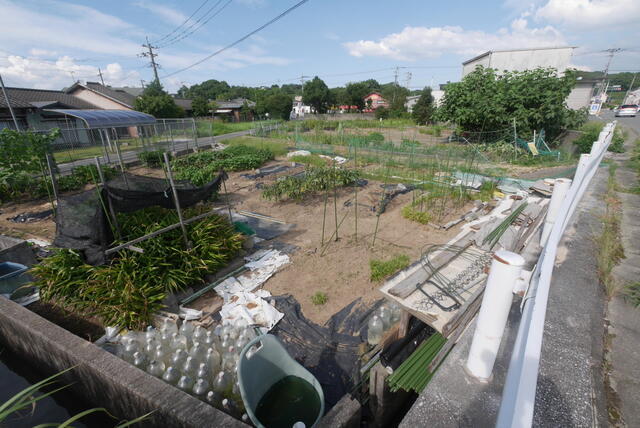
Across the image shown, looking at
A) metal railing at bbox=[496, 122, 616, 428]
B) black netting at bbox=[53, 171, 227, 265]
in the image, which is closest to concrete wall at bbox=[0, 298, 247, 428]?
black netting at bbox=[53, 171, 227, 265]

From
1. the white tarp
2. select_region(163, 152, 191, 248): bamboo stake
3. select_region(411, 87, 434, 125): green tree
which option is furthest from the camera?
select_region(411, 87, 434, 125): green tree

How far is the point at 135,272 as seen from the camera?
11.5 ft

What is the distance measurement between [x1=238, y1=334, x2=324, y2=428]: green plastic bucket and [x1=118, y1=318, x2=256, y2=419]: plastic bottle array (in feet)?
0.65

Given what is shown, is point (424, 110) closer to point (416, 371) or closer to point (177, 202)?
point (177, 202)

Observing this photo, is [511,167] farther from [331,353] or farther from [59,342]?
[59,342]

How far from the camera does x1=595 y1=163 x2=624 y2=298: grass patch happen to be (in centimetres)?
261

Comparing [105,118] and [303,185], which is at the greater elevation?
[105,118]

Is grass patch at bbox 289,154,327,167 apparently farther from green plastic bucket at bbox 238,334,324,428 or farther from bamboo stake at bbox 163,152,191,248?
green plastic bucket at bbox 238,334,324,428

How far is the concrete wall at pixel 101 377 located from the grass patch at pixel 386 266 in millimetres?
2742

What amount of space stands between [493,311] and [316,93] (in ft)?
152

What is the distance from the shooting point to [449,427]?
1303 mm

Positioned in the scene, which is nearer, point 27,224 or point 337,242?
point 337,242

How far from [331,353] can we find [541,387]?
1.89 meters

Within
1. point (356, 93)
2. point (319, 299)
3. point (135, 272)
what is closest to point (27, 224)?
point (135, 272)
